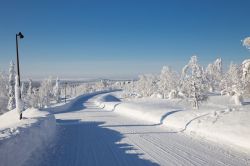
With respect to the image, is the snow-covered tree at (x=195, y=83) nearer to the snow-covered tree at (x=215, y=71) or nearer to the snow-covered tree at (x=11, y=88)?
the snow-covered tree at (x=11, y=88)

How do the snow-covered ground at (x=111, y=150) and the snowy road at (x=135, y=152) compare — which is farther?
the snowy road at (x=135, y=152)

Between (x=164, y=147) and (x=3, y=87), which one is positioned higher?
(x=3, y=87)

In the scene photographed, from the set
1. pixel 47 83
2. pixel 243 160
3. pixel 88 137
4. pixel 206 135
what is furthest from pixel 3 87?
pixel 243 160

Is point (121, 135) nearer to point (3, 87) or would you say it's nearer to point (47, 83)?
point (3, 87)

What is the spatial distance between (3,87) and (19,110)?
46.2 meters

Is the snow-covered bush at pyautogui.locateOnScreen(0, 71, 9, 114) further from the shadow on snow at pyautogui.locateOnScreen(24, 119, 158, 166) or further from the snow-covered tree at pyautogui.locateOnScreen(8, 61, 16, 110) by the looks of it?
the shadow on snow at pyautogui.locateOnScreen(24, 119, 158, 166)

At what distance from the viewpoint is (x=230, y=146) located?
12.5 metres

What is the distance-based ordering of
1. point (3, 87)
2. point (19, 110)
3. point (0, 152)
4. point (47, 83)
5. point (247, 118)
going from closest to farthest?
point (0, 152) → point (247, 118) → point (19, 110) → point (3, 87) → point (47, 83)

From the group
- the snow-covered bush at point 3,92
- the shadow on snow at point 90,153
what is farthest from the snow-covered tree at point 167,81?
the shadow on snow at point 90,153

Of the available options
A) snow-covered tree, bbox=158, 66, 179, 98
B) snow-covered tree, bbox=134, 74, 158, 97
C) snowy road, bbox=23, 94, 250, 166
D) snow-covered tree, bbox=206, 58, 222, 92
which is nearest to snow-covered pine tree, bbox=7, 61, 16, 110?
snowy road, bbox=23, 94, 250, 166

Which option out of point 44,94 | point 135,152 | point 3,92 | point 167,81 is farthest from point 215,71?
point 135,152

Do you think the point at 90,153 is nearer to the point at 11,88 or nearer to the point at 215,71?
the point at 11,88

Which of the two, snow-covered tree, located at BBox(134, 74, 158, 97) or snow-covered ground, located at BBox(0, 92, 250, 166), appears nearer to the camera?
snow-covered ground, located at BBox(0, 92, 250, 166)

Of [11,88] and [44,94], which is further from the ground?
[11,88]
